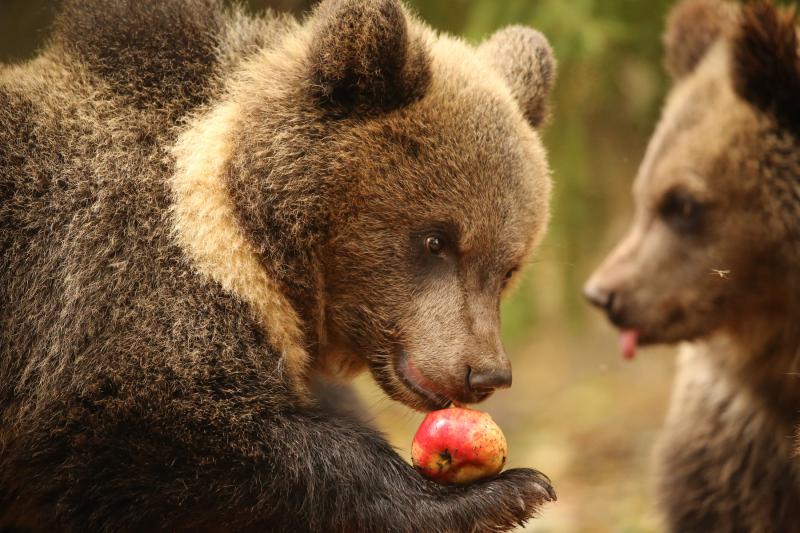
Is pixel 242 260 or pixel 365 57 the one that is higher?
pixel 365 57

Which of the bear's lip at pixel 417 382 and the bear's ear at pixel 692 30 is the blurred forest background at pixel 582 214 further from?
the bear's lip at pixel 417 382

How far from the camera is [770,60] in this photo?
5.23m

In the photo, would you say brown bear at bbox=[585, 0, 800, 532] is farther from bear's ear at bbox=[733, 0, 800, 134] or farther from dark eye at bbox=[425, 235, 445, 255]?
dark eye at bbox=[425, 235, 445, 255]

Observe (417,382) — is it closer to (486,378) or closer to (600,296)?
(486,378)

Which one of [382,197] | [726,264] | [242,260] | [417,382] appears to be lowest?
[417,382]

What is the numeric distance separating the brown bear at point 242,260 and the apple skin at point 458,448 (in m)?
0.06

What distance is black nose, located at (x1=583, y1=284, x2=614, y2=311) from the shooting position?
5664mm

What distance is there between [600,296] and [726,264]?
674 mm

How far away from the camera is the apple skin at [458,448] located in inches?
153

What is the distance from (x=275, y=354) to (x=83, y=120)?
46.2 inches

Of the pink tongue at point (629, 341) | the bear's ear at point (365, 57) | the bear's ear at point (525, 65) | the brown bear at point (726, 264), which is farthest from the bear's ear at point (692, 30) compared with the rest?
the bear's ear at point (365, 57)

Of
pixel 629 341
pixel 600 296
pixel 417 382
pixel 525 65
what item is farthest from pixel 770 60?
pixel 417 382

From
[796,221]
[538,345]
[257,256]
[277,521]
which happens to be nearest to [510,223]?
[257,256]

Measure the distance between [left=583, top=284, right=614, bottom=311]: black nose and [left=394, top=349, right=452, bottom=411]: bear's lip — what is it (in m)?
1.83
